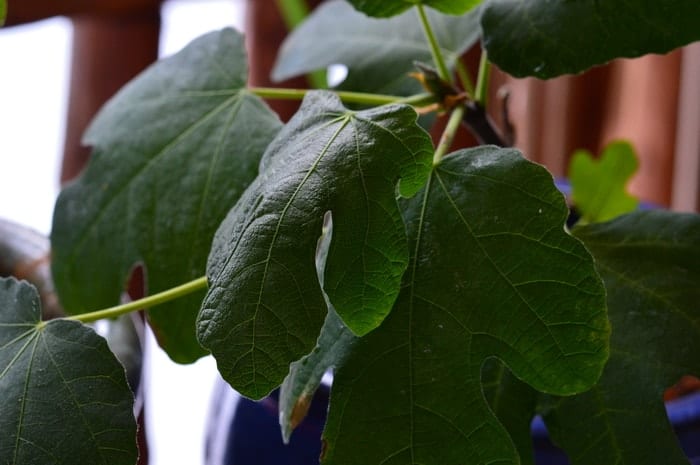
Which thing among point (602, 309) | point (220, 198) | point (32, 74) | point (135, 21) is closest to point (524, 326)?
point (602, 309)

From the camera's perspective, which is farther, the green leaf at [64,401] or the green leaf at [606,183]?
the green leaf at [606,183]

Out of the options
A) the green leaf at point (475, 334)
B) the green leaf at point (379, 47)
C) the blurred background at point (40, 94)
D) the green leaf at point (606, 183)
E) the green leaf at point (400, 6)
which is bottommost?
the blurred background at point (40, 94)

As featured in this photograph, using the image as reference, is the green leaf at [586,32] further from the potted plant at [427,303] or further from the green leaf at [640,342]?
the green leaf at [640,342]

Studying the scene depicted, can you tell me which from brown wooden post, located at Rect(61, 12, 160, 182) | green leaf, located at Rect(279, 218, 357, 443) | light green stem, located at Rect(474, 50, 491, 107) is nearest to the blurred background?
brown wooden post, located at Rect(61, 12, 160, 182)

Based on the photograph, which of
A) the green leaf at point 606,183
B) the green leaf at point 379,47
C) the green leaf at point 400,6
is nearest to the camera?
the green leaf at point 400,6

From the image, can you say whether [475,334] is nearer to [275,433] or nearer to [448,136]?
[448,136]

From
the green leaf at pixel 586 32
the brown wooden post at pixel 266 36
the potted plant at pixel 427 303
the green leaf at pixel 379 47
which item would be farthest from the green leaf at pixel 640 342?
the brown wooden post at pixel 266 36

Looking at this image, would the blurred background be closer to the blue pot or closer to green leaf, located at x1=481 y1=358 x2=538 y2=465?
the blue pot
